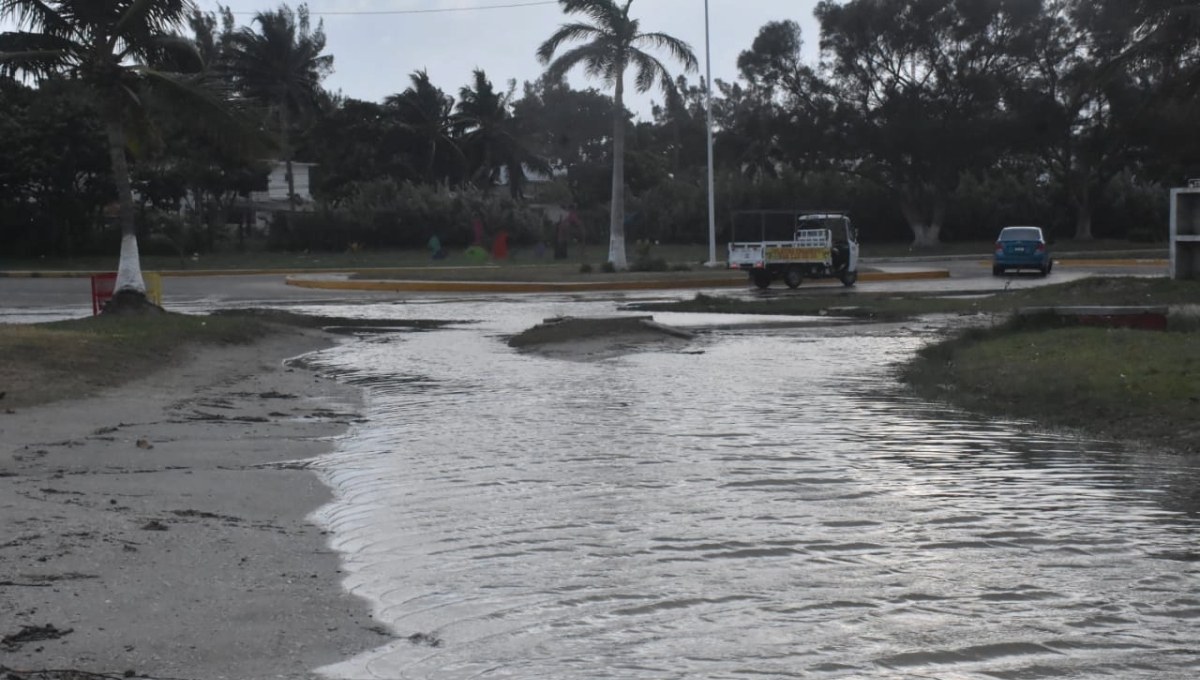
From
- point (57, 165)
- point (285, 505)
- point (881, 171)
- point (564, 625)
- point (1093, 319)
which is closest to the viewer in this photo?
point (564, 625)

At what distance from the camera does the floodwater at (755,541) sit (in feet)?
19.2

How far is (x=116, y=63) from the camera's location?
2108 cm

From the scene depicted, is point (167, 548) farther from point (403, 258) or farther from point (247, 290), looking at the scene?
point (403, 258)

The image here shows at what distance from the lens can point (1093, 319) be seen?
17.6 metres

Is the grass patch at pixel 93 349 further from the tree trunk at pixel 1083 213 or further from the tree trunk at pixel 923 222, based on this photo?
the tree trunk at pixel 1083 213

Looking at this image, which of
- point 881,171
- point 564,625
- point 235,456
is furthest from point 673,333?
point 881,171

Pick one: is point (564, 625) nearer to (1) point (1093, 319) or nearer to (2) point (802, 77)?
(1) point (1093, 319)

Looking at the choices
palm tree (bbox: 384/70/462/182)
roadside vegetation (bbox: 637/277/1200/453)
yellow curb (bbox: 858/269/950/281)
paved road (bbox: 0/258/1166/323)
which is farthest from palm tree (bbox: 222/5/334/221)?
roadside vegetation (bbox: 637/277/1200/453)

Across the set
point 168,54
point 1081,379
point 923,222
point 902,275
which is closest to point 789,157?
point 923,222

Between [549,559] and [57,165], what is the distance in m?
49.7

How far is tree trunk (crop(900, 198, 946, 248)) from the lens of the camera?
205ft

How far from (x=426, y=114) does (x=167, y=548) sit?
72.1 meters

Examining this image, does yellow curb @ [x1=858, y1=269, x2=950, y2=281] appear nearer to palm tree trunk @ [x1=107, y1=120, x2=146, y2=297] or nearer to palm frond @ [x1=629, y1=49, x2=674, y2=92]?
palm frond @ [x1=629, y1=49, x2=674, y2=92]

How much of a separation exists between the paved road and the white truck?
0.52m
